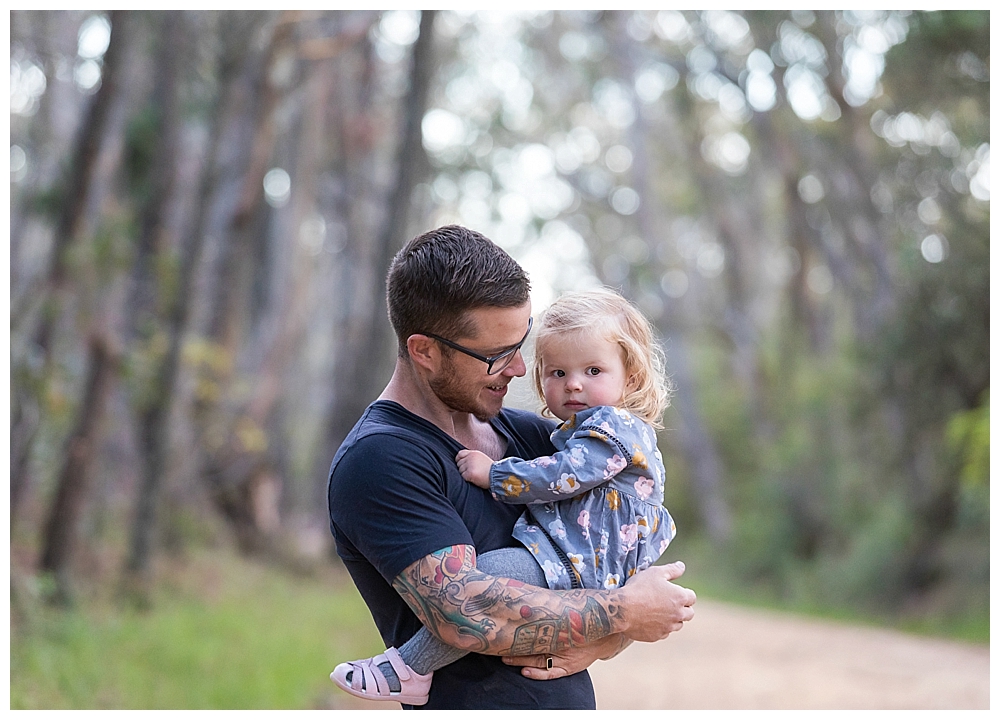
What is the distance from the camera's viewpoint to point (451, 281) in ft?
8.54

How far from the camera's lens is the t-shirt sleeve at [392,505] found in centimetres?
245

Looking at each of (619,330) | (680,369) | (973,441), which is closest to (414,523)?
(619,330)

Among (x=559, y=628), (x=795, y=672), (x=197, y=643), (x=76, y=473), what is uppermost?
(x=559, y=628)

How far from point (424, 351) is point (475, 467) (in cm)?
32

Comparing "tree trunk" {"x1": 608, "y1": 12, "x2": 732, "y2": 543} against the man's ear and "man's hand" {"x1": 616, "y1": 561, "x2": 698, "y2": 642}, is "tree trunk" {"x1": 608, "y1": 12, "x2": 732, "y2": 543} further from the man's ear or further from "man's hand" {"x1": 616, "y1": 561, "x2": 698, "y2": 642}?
"man's hand" {"x1": 616, "y1": 561, "x2": 698, "y2": 642}

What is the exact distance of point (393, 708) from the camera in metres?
8.93

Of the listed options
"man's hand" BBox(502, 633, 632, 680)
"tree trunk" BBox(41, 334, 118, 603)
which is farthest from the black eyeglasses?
"tree trunk" BBox(41, 334, 118, 603)

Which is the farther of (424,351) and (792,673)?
(792,673)

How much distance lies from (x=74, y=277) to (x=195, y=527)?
5.35 metres

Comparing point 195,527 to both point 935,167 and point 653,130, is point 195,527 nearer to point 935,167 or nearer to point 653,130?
point 935,167

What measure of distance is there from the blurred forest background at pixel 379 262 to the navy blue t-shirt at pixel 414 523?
254 inches

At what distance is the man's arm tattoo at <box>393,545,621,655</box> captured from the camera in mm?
2441

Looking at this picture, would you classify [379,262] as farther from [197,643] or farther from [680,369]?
[680,369]

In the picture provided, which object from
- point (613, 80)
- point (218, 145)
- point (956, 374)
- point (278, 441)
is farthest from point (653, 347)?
point (613, 80)
